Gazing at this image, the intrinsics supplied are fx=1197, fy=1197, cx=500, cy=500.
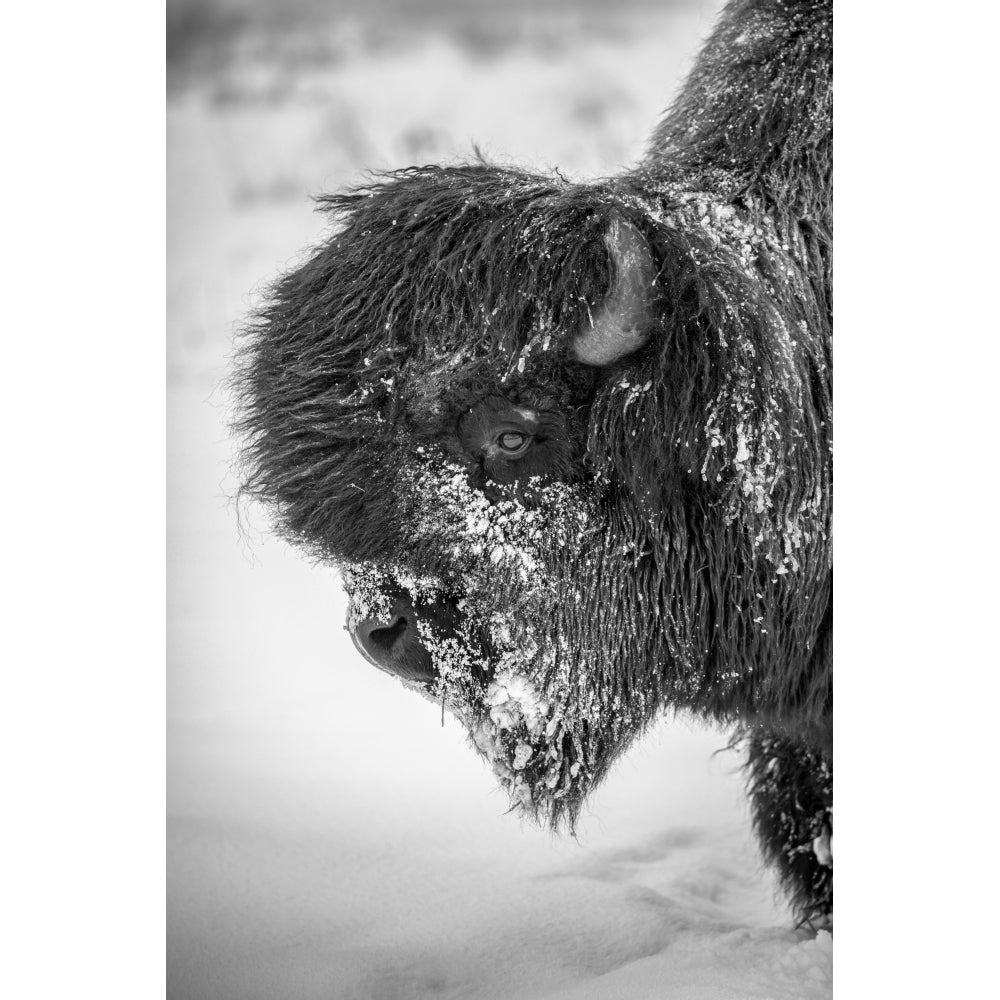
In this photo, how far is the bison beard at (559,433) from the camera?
1.45 meters

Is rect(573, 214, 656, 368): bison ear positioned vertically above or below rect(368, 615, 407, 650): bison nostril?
above

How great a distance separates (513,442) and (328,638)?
50cm

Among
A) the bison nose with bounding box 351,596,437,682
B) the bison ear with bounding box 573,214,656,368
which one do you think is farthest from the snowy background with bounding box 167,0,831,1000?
the bison ear with bounding box 573,214,656,368

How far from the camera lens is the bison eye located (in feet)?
4.87

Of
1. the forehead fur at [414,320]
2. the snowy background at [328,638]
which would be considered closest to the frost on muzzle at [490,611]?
the forehead fur at [414,320]

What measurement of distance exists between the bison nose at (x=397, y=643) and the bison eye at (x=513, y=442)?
0.73 ft

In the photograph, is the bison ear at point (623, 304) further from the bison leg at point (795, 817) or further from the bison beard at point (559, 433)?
the bison leg at point (795, 817)

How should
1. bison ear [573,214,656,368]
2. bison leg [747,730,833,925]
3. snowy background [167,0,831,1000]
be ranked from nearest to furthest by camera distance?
bison ear [573,214,656,368] → snowy background [167,0,831,1000] → bison leg [747,730,833,925]

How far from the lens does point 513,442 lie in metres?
1.49

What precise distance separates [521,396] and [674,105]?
2.12ft

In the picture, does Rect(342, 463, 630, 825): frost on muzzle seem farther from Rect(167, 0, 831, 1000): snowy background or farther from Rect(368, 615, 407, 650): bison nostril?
Rect(167, 0, 831, 1000): snowy background

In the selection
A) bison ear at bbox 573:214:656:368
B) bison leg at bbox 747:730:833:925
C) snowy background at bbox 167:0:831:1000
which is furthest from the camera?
bison leg at bbox 747:730:833:925
